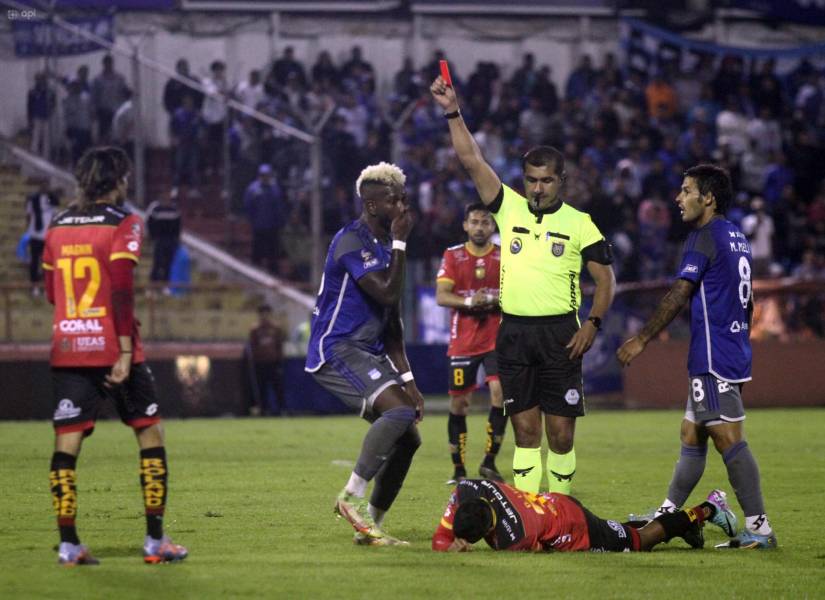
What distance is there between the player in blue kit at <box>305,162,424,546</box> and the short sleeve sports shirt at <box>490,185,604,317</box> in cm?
67

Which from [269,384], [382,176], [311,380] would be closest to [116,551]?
[382,176]

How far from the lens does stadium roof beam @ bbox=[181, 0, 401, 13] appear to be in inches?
Answer: 1229

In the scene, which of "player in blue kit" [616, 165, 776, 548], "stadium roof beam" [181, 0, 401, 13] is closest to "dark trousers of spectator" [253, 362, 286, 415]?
"stadium roof beam" [181, 0, 401, 13]

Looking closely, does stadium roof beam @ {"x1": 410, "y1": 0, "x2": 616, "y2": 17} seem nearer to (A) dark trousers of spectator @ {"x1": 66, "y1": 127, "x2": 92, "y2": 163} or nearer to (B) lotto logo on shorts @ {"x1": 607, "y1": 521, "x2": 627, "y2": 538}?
(A) dark trousers of spectator @ {"x1": 66, "y1": 127, "x2": 92, "y2": 163}

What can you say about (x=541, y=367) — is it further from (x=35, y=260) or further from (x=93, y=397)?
(x=35, y=260)

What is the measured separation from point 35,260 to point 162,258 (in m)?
2.08

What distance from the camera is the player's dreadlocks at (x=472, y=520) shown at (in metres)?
8.16

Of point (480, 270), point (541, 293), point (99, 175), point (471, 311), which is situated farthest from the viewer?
point (480, 270)

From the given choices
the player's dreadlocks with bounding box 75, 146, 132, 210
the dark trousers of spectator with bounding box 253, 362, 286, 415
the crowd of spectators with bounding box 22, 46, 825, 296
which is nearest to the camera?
the player's dreadlocks with bounding box 75, 146, 132, 210

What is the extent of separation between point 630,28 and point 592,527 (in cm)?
2617

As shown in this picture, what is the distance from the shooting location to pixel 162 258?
2417cm

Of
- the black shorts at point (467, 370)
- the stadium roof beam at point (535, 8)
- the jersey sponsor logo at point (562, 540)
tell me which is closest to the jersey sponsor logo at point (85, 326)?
the jersey sponsor logo at point (562, 540)

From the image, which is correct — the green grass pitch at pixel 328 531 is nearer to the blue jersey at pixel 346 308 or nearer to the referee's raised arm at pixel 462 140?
the blue jersey at pixel 346 308

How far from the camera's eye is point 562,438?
30.2ft
